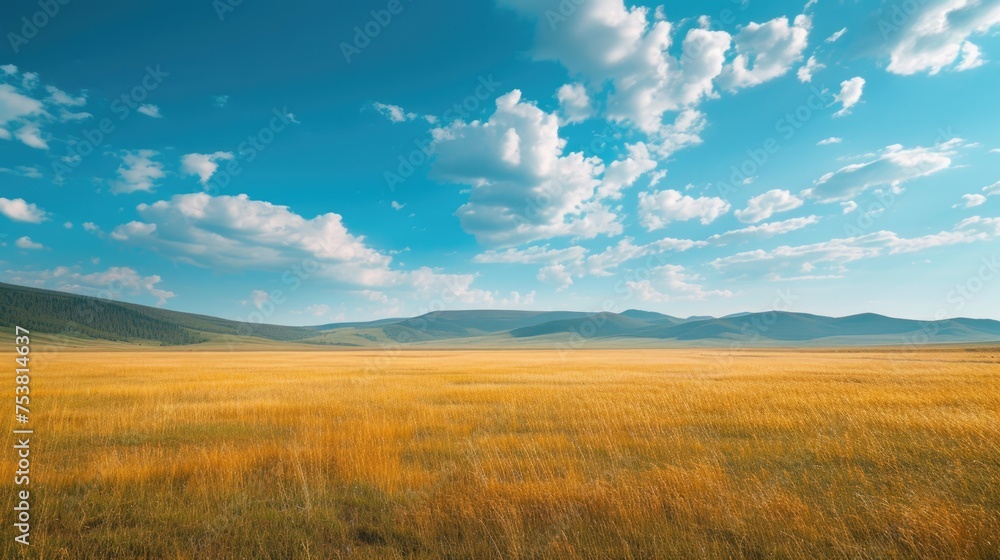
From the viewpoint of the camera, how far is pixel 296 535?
624 centimetres

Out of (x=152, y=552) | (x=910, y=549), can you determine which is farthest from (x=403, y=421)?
(x=910, y=549)

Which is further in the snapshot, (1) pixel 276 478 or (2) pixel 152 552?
(1) pixel 276 478

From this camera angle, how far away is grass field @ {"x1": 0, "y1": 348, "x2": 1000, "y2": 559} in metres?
5.88

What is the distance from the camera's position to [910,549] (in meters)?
5.60

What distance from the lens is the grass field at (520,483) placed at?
588 cm

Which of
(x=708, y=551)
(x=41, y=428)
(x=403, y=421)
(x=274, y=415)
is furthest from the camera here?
(x=274, y=415)

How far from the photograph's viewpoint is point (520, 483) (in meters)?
7.93

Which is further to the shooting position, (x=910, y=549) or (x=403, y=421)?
(x=403, y=421)

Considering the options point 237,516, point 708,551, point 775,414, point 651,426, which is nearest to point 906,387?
point 775,414

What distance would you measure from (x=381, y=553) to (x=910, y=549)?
6.86m

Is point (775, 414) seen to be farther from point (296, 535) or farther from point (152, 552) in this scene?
point (152, 552)

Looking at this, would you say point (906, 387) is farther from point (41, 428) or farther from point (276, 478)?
point (41, 428)

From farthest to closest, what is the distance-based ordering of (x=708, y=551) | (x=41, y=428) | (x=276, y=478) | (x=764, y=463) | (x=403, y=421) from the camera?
(x=403, y=421) < (x=41, y=428) < (x=764, y=463) < (x=276, y=478) < (x=708, y=551)

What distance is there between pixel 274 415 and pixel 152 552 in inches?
467
